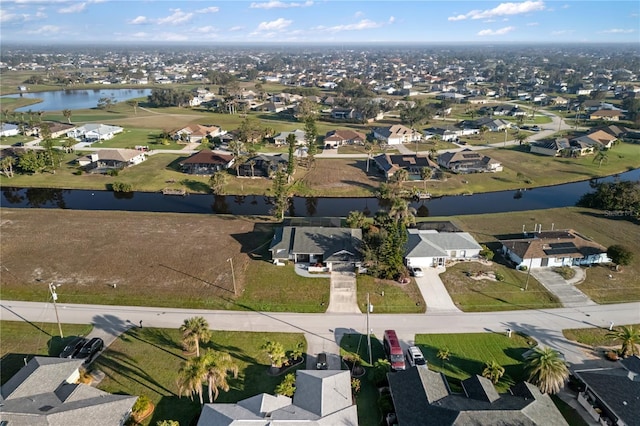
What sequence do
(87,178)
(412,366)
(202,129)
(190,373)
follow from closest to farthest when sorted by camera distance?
1. (190,373)
2. (412,366)
3. (87,178)
4. (202,129)

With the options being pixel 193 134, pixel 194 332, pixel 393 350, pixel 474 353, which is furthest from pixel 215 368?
pixel 193 134

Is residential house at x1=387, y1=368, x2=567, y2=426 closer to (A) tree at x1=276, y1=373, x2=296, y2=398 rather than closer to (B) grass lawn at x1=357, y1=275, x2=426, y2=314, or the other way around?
(A) tree at x1=276, y1=373, x2=296, y2=398

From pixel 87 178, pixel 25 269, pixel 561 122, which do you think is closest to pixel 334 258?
pixel 25 269

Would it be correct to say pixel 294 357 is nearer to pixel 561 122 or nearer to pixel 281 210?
pixel 281 210

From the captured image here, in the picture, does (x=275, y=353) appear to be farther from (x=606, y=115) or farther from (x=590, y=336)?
(x=606, y=115)

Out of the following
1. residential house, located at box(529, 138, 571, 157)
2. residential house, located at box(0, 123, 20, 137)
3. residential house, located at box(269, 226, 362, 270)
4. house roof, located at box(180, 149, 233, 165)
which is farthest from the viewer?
residential house, located at box(0, 123, 20, 137)

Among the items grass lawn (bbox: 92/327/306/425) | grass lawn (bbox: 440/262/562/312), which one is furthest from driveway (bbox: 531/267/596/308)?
grass lawn (bbox: 92/327/306/425)
